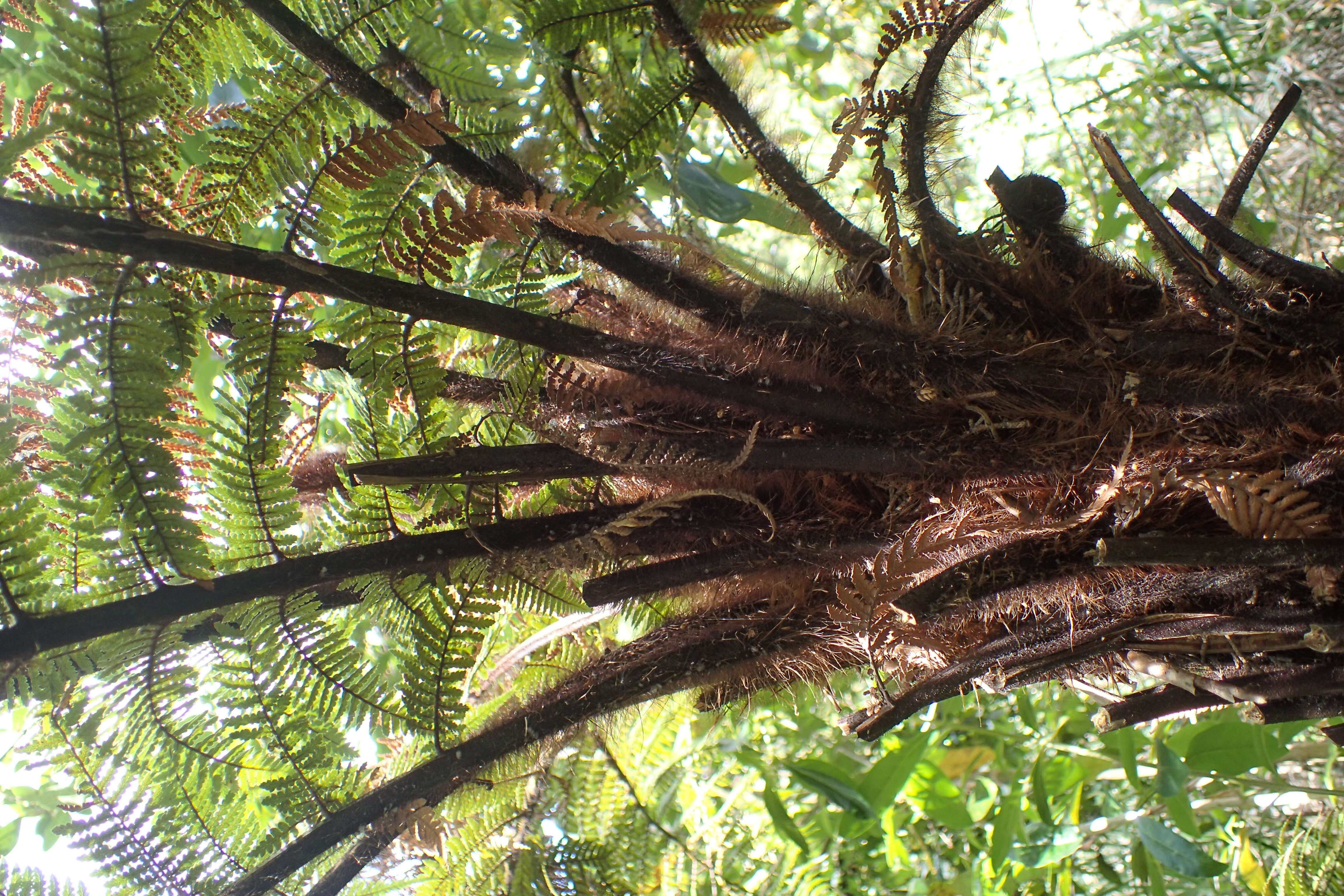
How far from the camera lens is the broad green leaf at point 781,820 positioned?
1403 millimetres

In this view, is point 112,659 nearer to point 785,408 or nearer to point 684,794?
point 785,408

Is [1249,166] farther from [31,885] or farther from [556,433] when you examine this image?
[31,885]

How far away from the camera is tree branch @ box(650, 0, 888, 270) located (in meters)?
1.04

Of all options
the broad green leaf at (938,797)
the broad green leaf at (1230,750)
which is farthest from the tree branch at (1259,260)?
the broad green leaf at (938,797)

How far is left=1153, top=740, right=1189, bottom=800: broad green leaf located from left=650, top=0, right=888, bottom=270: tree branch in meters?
0.88

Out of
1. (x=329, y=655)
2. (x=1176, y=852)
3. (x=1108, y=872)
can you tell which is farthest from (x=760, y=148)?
(x=1108, y=872)

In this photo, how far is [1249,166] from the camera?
976mm

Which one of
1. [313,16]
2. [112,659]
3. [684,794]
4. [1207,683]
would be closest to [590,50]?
[313,16]

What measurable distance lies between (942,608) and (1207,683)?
277mm

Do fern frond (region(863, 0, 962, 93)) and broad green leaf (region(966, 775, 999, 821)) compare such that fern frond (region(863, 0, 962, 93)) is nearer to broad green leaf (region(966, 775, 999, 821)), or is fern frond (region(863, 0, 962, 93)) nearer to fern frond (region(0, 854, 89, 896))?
fern frond (region(0, 854, 89, 896))

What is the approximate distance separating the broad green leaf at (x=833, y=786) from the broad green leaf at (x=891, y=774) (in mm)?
13

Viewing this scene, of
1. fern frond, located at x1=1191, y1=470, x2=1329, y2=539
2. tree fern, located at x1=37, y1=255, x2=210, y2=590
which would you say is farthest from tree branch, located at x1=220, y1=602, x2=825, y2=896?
fern frond, located at x1=1191, y1=470, x2=1329, y2=539

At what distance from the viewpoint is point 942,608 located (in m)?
0.88

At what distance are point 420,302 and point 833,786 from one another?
3.73 feet
